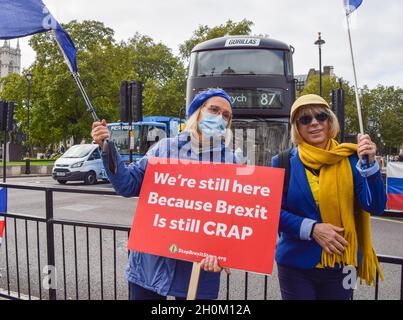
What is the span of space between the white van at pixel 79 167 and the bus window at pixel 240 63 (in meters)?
7.52

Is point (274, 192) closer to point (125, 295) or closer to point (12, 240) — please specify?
point (125, 295)

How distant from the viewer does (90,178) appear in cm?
1797

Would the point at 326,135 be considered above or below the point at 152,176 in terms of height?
above

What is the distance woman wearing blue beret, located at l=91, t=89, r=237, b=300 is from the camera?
224 cm

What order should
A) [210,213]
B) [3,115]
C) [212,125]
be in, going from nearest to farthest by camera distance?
[210,213] < [212,125] < [3,115]

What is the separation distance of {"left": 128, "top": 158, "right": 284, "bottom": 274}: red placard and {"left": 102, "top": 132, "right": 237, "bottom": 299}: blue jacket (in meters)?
0.07

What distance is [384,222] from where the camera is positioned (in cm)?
934

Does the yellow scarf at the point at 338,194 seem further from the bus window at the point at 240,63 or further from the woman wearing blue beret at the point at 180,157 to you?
the bus window at the point at 240,63

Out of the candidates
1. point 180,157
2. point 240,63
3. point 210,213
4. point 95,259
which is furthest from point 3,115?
point 210,213

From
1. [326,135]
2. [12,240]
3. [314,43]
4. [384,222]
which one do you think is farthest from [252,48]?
[314,43]

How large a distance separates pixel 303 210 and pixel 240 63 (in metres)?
9.36

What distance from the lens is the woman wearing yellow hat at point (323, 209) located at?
2.08m

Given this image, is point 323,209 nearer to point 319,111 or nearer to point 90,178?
point 319,111

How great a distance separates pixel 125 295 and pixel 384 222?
7067mm
